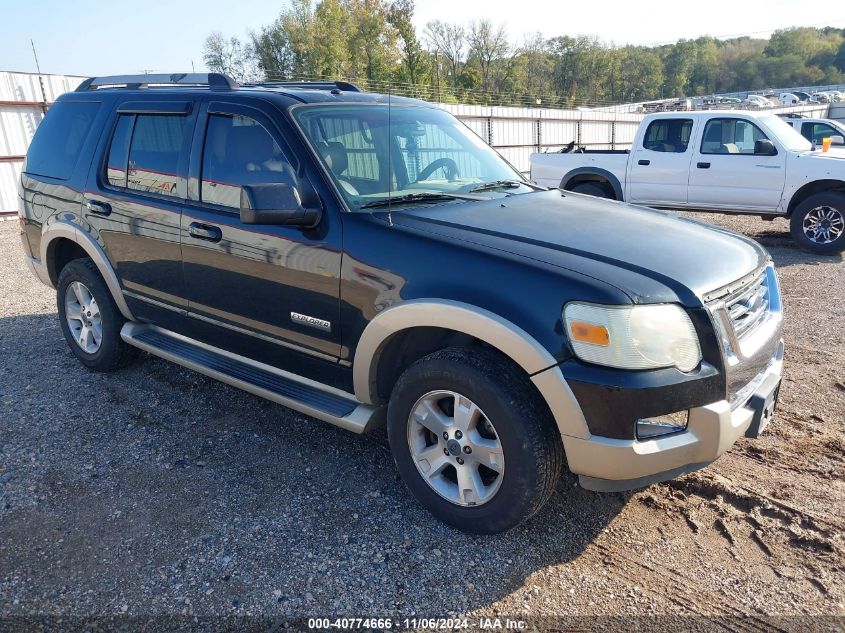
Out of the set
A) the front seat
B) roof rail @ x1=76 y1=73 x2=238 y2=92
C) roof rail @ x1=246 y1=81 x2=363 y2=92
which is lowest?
the front seat

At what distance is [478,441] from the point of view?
2.75m

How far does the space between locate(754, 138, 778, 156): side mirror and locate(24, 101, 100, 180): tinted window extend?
843 centimetres

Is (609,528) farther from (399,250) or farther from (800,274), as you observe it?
(800,274)

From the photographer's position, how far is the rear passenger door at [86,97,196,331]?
12.5ft

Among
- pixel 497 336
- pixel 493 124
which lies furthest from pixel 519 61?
pixel 497 336

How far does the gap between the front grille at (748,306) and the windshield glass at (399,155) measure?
141 cm

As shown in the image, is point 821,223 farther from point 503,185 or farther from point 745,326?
point 745,326

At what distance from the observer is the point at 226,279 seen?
11.6ft

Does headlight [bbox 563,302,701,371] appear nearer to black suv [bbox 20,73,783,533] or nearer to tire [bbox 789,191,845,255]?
black suv [bbox 20,73,783,533]

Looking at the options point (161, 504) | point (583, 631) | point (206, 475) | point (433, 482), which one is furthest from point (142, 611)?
point (583, 631)

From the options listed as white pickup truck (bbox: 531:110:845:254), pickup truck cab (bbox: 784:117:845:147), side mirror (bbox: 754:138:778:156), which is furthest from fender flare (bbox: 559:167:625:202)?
pickup truck cab (bbox: 784:117:845:147)

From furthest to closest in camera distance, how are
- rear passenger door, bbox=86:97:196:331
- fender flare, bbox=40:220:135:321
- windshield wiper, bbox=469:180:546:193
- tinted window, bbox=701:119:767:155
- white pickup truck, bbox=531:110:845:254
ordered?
tinted window, bbox=701:119:767:155, white pickup truck, bbox=531:110:845:254, fender flare, bbox=40:220:135:321, rear passenger door, bbox=86:97:196:331, windshield wiper, bbox=469:180:546:193

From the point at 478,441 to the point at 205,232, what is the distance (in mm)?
1944

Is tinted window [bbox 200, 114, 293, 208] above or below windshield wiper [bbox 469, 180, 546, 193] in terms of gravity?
above
